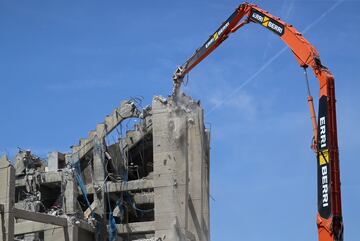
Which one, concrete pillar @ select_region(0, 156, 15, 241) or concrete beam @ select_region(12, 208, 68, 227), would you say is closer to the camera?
concrete pillar @ select_region(0, 156, 15, 241)

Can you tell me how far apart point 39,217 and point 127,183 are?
6.80 meters

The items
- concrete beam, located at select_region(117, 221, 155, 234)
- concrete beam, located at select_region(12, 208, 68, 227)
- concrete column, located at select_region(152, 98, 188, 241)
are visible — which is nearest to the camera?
concrete beam, located at select_region(12, 208, 68, 227)

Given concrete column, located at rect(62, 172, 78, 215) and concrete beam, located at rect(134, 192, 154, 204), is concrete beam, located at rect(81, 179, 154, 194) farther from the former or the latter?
concrete column, located at rect(62, 172, 78, 215)

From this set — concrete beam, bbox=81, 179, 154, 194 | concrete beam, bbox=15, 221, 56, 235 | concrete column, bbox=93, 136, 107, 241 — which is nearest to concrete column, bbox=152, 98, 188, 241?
concrete beam, bbox=81, 179, 154, 194

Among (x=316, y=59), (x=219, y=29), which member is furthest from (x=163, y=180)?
(x=316, y=59)

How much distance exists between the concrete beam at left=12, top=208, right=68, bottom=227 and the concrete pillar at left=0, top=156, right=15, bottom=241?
1.21 feet

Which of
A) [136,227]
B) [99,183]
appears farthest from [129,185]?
[136,227]

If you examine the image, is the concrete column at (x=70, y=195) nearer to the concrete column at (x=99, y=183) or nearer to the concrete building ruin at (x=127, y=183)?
the concrete building ruin at (x=127, y=183)

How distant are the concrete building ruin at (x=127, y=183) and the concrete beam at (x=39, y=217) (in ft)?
0.13

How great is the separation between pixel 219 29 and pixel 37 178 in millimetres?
13535

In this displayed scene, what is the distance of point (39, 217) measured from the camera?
31.1m

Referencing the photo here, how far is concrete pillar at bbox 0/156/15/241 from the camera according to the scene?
94.2ft

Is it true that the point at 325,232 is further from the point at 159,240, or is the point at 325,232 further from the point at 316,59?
the point at 159,240

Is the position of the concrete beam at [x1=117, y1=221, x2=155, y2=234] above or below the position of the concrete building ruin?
below
